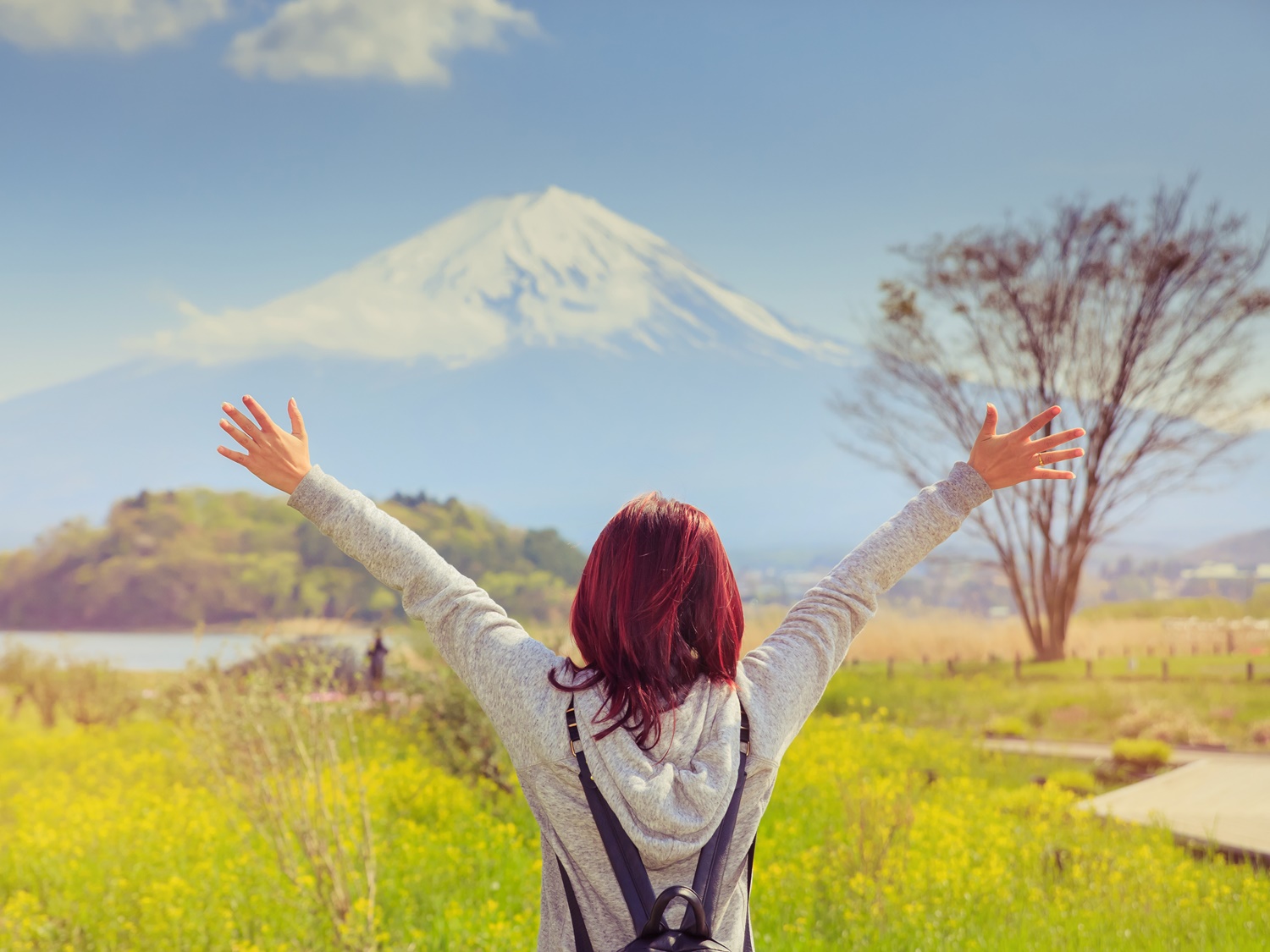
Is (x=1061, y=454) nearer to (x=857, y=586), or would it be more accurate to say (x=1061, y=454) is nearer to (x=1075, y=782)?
(x=857, y=586)

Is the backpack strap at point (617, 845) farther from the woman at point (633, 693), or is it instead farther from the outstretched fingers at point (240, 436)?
the outstretched fingers at point (240, 436)

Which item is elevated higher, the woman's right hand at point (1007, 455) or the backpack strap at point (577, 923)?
the woman's right hand at point (1007, 455)

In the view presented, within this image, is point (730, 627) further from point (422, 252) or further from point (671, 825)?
point (422, 252)

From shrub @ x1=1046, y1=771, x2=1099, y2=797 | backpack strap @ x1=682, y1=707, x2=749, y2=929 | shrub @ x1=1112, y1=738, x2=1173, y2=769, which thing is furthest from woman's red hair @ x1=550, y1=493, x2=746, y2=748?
shrub @ x1=1112, y1=738, x2=1173, y2=769

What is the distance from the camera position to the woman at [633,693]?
1.19 meters

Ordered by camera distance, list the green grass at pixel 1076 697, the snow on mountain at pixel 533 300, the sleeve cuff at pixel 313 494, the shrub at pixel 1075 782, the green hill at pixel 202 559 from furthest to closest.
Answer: the snow on mountain at pixel 533 300, the green hill at pixel 202 559, the green grass at pixel 1076 697, the shrub at pixel 1075 782, the sleeve cuff at pixel 313 494

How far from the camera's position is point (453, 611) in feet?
4.39

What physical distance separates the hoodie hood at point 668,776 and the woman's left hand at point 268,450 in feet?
1.93

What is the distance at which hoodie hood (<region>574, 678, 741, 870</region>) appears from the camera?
1.17 meters

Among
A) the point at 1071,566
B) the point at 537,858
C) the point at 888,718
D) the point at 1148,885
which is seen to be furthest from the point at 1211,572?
the point at 537,858

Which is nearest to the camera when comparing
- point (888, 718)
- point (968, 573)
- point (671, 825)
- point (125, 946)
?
point (671, 825)

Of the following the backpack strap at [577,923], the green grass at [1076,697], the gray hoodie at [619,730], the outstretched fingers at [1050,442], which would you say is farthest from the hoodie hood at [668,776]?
the green grass at [1076,697]

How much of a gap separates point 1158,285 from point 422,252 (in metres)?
80.4

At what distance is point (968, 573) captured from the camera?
40.6ft
